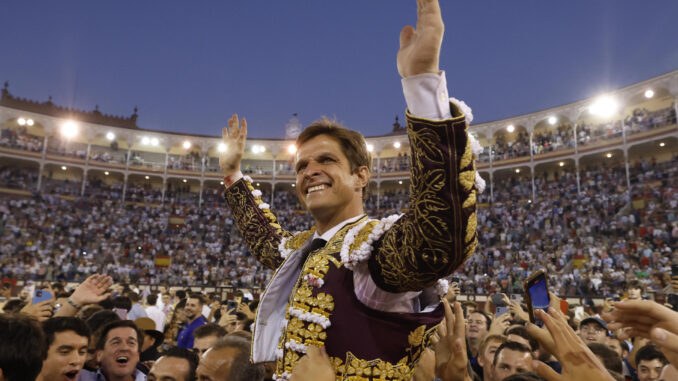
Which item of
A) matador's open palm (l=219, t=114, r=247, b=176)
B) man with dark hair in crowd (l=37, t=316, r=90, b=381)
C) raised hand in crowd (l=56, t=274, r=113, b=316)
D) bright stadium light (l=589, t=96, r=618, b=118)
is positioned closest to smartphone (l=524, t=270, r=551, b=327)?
matador's open palm (l=219, t=114, r=247, b=176)

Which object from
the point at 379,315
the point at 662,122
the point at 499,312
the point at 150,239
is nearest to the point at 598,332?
the point at 499,312

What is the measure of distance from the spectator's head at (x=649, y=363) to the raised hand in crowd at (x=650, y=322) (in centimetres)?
231

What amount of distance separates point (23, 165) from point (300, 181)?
114 ft

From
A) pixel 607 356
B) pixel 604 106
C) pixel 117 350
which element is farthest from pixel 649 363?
pixel 604 106

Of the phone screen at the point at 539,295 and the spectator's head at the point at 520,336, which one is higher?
the phone screen at the point at 539,295

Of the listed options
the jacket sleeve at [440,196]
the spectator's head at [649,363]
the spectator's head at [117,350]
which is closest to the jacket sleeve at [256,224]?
the jacket sleeve at [440,196]

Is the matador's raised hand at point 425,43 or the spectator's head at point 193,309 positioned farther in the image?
the spectator's head at point 193,309

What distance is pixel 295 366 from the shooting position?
4.81 ft

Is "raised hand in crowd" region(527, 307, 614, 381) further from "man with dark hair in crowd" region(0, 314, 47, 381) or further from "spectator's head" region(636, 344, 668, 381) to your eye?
"spectator's head" region(636, 344, 668, 381)

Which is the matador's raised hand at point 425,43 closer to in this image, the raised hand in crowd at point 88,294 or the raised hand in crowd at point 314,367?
the raised hand in crowd at point 314,367

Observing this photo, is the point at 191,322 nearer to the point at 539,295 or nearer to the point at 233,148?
the point at 233,148

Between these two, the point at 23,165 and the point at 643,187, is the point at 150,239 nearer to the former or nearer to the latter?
the point at 23,165

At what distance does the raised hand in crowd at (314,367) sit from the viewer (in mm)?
1382

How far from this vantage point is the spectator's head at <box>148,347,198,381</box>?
2908 mm
